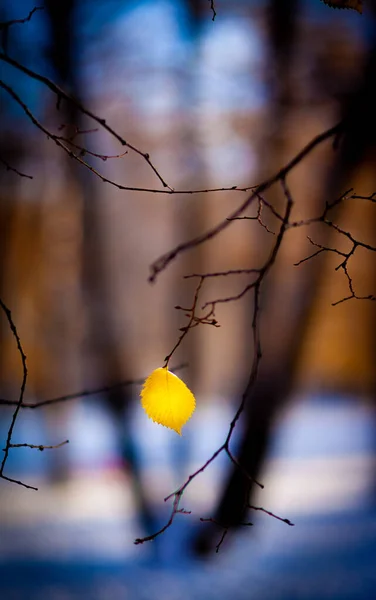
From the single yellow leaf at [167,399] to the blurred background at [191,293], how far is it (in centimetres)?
67

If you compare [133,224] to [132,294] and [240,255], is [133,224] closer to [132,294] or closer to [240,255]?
[132,294]

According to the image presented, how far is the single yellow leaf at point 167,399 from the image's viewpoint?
3.79 ft

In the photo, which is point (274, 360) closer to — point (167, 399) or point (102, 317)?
point (102, 317)

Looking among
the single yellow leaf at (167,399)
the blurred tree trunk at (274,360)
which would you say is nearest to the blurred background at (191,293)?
the blurred tree trunk at (274,360)

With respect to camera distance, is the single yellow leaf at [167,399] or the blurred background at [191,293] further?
the blurred background at [191,293]

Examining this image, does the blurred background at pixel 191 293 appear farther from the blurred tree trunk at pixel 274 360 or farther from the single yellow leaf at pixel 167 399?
the single yellow leaf at pixel 167 399

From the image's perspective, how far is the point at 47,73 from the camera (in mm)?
4012

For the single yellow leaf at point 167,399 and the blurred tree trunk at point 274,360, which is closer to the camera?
the single yellow leaf at point 167,399

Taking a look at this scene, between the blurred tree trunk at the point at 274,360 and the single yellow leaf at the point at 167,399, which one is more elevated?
the blurred tree trunk at the point at 274,360

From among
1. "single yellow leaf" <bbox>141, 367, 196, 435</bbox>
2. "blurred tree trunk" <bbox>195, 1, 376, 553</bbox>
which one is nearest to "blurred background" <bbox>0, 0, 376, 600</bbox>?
"blurred tree trunk" <bbox>195, 1, 376, 553</bbox>

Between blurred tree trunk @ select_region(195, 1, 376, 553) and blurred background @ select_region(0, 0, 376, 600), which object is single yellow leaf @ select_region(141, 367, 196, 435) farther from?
blurred tree trunk @ select_region(195, 1, 376, 553)

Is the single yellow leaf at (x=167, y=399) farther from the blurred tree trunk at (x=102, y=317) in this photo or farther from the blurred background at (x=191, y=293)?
the blurred tree trunk at (x=102, y=317)

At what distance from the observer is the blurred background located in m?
4.14

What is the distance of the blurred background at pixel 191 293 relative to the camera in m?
4.14
